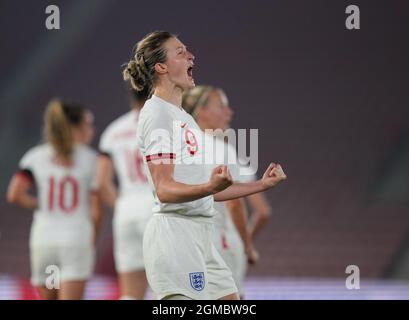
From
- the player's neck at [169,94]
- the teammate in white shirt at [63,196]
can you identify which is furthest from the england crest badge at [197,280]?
the teammate in white shirt at [63,196]

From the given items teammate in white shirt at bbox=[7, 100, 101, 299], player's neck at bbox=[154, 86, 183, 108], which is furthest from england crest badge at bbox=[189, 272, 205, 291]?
teammate in white shirt at bbox=[7, 100, 101, 299]

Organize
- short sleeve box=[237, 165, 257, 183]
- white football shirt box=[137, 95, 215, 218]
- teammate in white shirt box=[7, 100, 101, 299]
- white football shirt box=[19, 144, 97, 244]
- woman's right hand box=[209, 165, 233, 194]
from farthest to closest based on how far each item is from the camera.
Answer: white football shirt box=[19, 144, 97, 244] < teammate in white shirt box=[7, 100, 101, 299] < short sleeve box=[237, 165, 257, 183] < white football shirt box=[137, 95, 215, 218] < woman's right hand box=[209, 165, 233, 194]

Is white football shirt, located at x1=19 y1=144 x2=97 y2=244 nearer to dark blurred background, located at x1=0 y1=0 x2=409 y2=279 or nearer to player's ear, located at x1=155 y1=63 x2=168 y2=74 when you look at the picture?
player's ear, located at x1=155 y1=63 x2=168 y2=74

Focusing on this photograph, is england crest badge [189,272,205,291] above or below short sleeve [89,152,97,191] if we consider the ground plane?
below

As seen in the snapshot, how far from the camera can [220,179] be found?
420 cm

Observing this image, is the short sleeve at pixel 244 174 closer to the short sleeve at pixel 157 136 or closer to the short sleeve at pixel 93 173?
the short sleeve at pixel 93 173

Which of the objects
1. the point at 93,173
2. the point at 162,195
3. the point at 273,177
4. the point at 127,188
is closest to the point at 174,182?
the point at 162,195

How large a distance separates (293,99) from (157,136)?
868cm

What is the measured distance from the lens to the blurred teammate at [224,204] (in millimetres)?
6520

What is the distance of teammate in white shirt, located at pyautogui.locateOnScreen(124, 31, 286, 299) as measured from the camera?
4539 mm

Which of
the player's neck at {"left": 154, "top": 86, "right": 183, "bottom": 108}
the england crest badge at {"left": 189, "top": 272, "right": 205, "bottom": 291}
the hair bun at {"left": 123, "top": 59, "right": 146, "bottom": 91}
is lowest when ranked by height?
the england crest badge at {"left": 189, "top": 272, "right": 205, "bottom": 291}

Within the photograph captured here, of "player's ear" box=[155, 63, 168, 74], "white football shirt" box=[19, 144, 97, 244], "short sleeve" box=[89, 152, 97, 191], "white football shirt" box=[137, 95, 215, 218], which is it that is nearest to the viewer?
"white football shirt" box=[137, 95, 215, 218]

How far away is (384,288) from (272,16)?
3.73 metres
